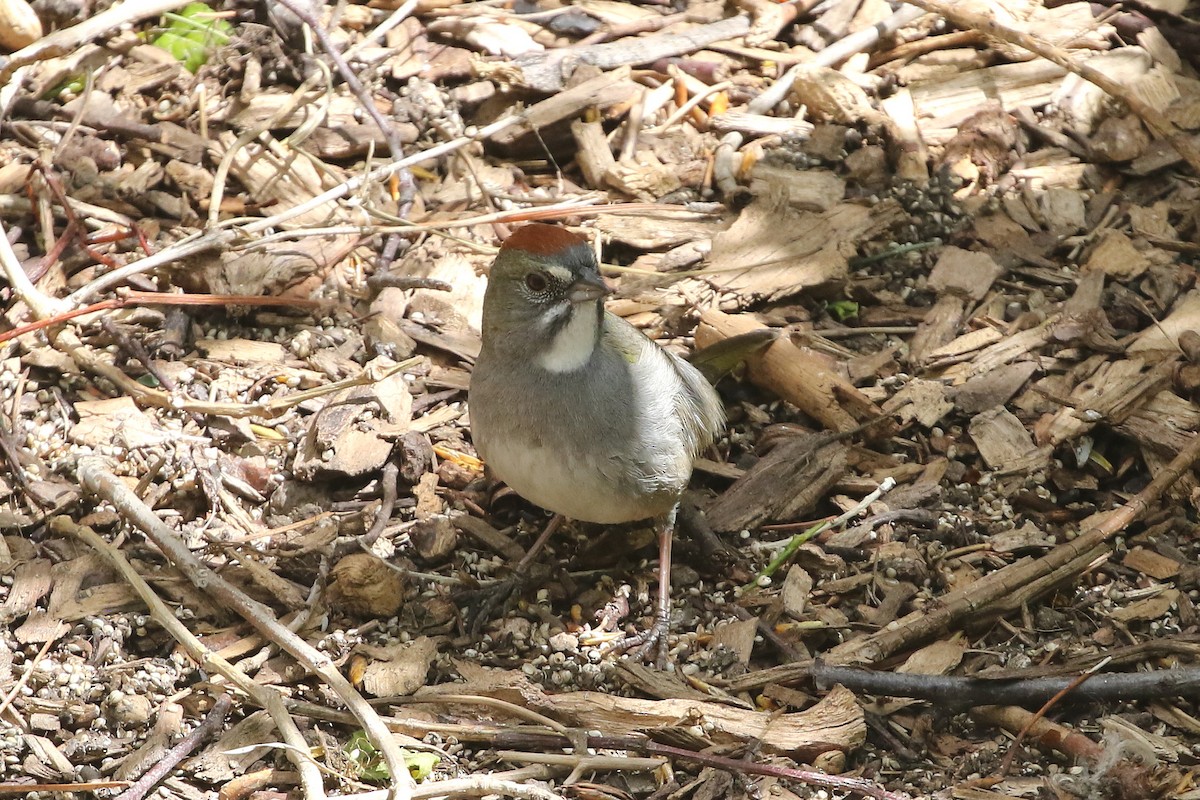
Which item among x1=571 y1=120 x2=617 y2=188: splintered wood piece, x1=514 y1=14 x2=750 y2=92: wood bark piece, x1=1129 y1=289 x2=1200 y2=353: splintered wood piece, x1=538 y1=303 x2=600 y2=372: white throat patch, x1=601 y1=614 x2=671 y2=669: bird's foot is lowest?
x1=601 y1=614 x2=671 y2=669: bird's foot

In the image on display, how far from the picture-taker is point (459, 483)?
498 centimetres

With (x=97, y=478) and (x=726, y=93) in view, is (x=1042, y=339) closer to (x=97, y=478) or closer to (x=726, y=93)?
(x=726, y=93)

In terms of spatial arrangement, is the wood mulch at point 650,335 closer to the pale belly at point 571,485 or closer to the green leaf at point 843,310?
the green leaf at point 843,310

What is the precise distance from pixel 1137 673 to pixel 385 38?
4673 mm

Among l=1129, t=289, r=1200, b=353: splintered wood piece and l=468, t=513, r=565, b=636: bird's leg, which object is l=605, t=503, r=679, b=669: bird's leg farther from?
l=1129, t=289, r=1200, b=353: splintered wood piece

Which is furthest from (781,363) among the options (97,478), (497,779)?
(97,478)

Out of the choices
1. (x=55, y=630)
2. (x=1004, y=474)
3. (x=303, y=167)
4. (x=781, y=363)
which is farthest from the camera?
(x=303, y=167)

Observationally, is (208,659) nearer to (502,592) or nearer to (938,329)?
(502,592)

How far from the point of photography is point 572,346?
14.2 feet

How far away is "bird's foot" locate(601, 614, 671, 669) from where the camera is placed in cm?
438

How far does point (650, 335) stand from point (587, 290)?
52.4 inches

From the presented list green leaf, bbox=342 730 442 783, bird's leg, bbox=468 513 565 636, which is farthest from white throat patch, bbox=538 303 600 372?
green leaf, bbox=342 730 442 783

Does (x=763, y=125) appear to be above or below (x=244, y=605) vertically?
above

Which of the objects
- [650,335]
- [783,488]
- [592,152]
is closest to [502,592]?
[783,488]
